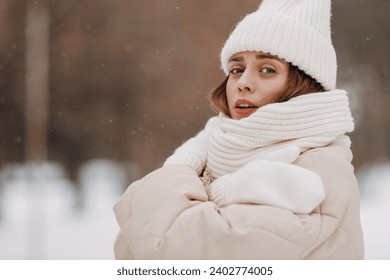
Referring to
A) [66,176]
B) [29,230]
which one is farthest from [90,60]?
[29,230]

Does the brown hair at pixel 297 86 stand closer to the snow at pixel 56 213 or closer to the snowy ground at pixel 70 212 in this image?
the snowy ground at pixel 70 212

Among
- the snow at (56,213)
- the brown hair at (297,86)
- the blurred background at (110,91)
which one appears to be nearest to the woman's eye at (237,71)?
the brown hair at (297,86)

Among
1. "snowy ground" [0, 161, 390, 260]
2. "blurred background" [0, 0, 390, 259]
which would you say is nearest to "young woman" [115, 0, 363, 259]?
"snowy ground" [0, 161, 390, 260]

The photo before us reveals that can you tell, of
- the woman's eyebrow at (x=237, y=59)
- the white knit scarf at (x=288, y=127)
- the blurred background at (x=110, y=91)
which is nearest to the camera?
the white knit scarf at (x=288, y=127)

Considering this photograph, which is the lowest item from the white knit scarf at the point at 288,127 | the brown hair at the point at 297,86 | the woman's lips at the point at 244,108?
the white knit scarf at the point at 288,127

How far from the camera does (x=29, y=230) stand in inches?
350

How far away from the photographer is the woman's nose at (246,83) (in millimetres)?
1455

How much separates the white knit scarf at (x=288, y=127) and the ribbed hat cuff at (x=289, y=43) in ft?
0.30

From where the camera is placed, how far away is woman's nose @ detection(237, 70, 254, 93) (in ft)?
4.77

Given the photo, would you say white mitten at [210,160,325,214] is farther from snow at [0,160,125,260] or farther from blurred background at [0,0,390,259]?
blurred background at [0,0,390,259]

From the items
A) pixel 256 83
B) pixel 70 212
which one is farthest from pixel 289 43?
pixel 70 212

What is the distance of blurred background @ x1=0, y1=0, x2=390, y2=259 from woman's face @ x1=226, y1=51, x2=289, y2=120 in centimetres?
721

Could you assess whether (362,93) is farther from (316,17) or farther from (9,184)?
(316,17)

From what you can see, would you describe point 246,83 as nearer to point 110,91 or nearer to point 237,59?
point 237,59
